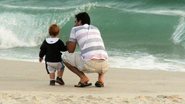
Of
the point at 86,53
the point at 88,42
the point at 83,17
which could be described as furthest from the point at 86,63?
the point at 83,17

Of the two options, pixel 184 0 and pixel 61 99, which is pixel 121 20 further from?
pixel 61 99

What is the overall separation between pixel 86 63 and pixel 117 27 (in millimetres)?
10293

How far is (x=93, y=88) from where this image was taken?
8.05 meters

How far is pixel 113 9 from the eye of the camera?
67.0 feet

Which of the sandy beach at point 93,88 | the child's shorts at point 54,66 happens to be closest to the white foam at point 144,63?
the sandy beach at point 93,88

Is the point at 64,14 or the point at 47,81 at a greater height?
the point at 64,14

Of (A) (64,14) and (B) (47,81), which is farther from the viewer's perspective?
(A) (64,14)

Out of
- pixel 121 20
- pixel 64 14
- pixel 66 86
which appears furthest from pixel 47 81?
pixel 64 14

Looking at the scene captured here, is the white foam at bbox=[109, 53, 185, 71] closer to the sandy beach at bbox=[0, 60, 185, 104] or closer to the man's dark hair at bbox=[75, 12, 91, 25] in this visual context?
the sandy beach at bbox=[0, 60, 185, 104]

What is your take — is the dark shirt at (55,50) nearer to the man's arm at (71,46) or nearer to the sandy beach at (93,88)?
the man's arm at (71,46)

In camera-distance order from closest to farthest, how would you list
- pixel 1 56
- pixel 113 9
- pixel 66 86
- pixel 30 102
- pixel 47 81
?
1. pixel 30 102
2. pixel 66 86
3. pixel 47 81
4. pixel 1 56
5. pixel 113 9

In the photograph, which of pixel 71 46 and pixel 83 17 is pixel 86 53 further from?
pixel 83 17

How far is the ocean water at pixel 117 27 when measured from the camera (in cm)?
1223

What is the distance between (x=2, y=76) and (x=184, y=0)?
12.4 meters
